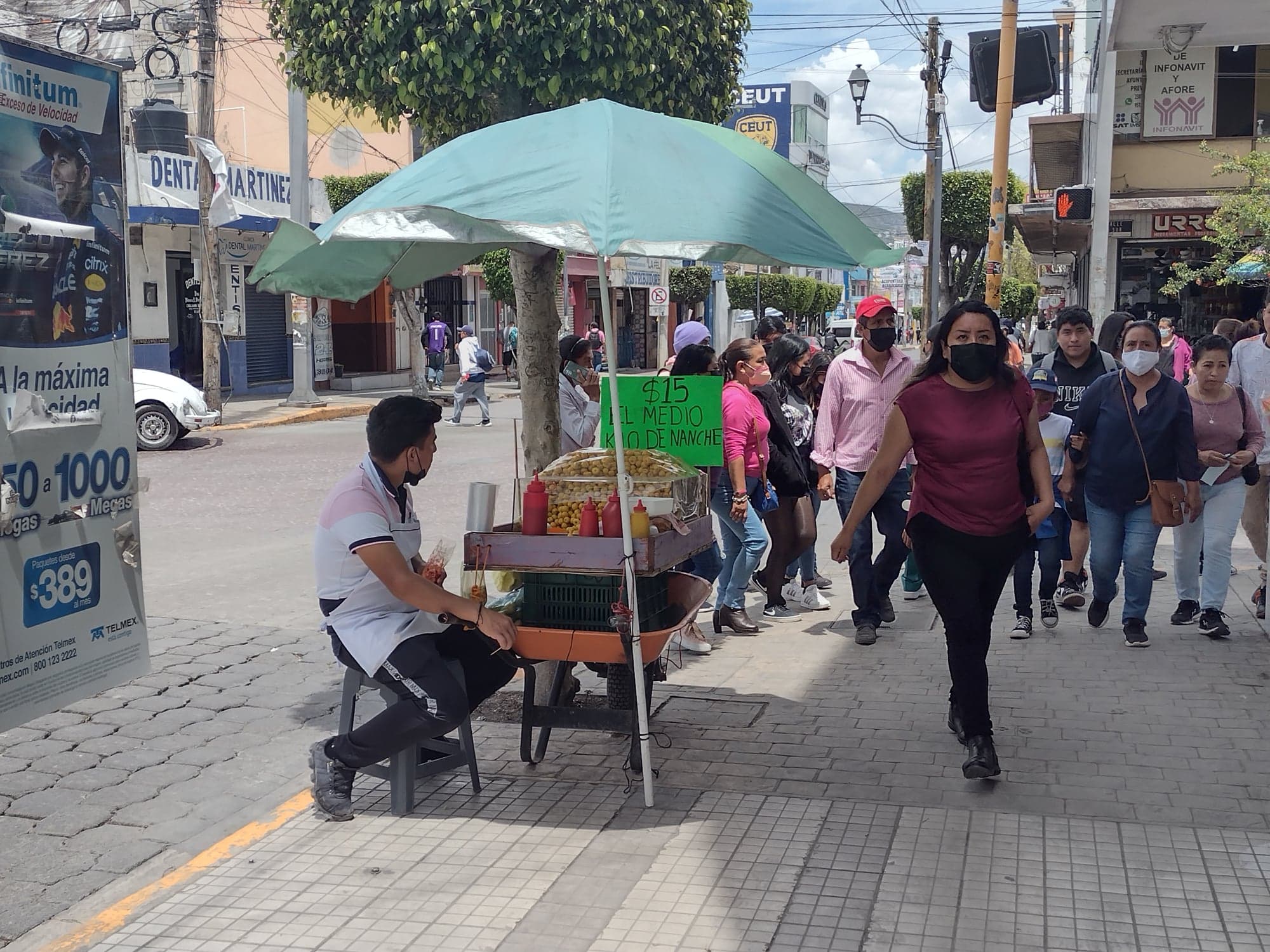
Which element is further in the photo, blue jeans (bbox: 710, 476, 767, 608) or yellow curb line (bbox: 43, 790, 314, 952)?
blue jeans (bbox: 710, 476, 767, 608)

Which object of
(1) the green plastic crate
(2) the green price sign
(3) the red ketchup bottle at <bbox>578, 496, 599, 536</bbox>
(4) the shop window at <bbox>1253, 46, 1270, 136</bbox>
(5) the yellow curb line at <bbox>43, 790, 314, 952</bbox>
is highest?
(4) the shop window at <bbox>1253, 46, 1270, 136</bbox>

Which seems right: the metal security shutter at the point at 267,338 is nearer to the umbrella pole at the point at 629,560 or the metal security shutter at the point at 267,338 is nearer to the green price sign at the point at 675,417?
the green price sign at the point at 675,417

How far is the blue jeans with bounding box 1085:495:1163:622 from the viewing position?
→ 6.99 metres

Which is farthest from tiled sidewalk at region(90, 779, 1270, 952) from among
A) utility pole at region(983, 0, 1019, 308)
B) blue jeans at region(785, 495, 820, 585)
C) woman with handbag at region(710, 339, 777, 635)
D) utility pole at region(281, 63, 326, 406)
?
utility pole at region(281, 63, 326, 406)

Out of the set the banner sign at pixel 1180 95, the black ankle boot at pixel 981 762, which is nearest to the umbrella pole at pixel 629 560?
the black ankle boot at pixel 981 762

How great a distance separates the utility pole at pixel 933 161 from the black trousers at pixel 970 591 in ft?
59.6

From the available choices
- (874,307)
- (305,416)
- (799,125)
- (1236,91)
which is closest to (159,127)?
(305,416)

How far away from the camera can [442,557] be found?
5176 millimetres

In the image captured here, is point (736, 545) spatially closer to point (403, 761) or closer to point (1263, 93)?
point (403, 761)

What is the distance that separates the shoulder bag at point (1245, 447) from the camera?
23.7ft

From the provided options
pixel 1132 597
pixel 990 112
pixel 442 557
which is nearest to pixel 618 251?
pixel 442 557

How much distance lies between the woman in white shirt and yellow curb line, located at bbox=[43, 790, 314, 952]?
11.5ft

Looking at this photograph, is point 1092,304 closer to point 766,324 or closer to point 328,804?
point 766,324

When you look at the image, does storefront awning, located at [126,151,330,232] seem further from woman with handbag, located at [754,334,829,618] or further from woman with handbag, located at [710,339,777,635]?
woman with handbag, located at [710,339,777,635]
